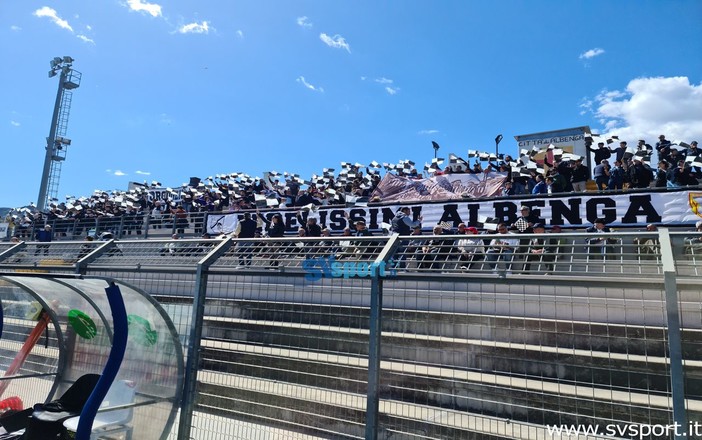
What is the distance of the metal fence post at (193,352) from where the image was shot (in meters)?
4.46

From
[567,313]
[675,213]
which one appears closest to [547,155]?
[675,213]

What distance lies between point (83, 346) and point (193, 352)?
2224mm

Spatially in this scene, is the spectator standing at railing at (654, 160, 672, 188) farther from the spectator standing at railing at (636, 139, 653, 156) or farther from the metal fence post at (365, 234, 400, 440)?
the metal fence post at (365, 234, 400, 440)

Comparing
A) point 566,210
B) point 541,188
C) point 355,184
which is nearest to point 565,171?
point 541,188

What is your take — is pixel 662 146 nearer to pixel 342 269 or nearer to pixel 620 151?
pixel 620 151

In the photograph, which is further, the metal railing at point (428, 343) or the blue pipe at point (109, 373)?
the blue pipe at point (109, 373)

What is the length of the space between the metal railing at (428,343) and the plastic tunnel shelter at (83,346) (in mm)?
255

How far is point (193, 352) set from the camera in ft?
14.8

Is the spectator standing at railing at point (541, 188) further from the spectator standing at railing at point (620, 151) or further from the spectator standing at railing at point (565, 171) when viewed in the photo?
the spectator standing at railing at point (620, 151)

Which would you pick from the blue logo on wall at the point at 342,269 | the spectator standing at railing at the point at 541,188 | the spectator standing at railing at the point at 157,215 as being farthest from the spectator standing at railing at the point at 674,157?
the spectator standing at railing at the point at 157,215

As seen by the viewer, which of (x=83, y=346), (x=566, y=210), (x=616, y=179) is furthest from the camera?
(x=616, y=179)

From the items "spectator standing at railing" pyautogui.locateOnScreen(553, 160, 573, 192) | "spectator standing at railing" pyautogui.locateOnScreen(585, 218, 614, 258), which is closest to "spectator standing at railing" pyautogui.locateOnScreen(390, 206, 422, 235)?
"spectator standing at railing" pyautogui.locateOnScreen(553, 160, 573, 192)

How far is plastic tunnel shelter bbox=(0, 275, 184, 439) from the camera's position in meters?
4.46

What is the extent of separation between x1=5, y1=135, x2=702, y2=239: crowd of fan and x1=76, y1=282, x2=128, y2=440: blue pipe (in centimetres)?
1087
